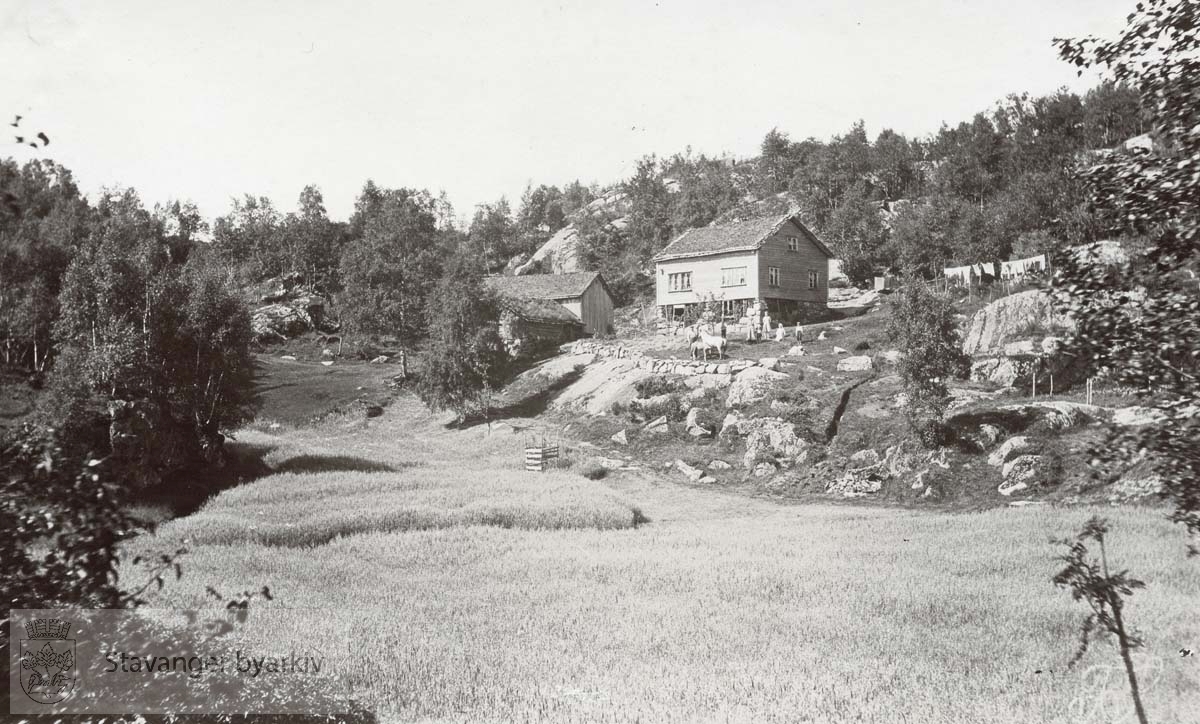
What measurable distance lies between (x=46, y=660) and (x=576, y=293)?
2829 inches

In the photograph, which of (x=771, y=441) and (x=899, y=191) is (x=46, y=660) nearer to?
(x=771, y=441)

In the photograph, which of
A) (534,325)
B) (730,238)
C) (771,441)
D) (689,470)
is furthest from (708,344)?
(534,325)

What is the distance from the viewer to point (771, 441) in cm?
3625

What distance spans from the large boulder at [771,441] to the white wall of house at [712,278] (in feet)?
94.5

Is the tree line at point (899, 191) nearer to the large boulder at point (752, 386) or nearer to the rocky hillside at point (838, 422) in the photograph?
the rocky hillside at point (838, 422)

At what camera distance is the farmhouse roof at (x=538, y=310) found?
2758 inches

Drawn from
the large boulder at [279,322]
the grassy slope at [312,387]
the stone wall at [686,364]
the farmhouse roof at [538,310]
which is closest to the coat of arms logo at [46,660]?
the stone wall at [686,364]

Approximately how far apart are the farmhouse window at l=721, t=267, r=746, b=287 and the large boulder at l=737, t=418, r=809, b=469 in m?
29.4

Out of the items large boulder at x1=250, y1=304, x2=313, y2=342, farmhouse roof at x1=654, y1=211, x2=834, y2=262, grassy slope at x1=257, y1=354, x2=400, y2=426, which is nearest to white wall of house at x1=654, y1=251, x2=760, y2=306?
farmhouse roof at x1=654, y1=211, x2=834, y2=262

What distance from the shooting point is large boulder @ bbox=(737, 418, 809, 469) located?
35188mm

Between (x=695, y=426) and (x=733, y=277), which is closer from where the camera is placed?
(x=695, y=426)

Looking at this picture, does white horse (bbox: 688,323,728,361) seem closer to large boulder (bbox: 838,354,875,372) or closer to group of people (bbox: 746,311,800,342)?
group of people (bbox: 746,311,800,342)

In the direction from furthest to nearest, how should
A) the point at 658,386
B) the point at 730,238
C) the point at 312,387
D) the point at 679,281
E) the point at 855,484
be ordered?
the point at 679,281 < the point at 730,238 < the point at 312,387 < the point at 658,386 < the point at 855,484

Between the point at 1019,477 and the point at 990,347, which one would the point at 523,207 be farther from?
the point at 1019,477
